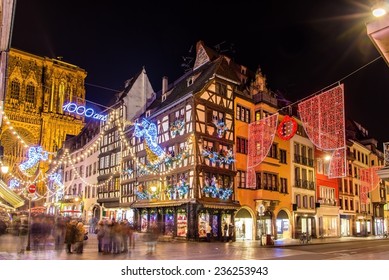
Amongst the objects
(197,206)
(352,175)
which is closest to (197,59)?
(197,206)

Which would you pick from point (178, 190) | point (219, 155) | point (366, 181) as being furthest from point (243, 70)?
point (366, 181)

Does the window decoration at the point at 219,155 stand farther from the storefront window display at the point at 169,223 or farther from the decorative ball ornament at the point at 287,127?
the decorative ball ornament at the point at 287,127

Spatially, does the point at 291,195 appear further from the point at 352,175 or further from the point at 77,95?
the point at 77,95

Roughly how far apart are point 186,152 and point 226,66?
20.4 ft

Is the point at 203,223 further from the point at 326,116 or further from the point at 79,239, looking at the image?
the point at 326,116

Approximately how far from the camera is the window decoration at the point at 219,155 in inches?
954

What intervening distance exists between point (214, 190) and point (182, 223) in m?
2.74

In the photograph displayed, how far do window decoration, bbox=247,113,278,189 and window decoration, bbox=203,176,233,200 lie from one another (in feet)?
8.54

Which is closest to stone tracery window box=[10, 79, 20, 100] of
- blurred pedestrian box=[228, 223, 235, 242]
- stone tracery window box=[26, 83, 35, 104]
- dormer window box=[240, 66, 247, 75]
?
stone tracery window box=[26, 83, 35, 104]

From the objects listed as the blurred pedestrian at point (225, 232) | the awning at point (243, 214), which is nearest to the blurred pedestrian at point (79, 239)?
the blurred pedestrian at point (225, 232)

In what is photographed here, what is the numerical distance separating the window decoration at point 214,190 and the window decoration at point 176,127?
3.37 m

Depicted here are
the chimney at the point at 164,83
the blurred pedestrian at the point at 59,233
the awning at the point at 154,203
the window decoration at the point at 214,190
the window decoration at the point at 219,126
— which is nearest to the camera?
the blurred pedestrian at the point at 59,233

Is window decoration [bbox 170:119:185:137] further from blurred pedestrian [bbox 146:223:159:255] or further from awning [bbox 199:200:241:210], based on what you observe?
blurred pedestrian [bbox 146:223:159:255]

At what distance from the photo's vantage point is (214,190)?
24.3 meters
